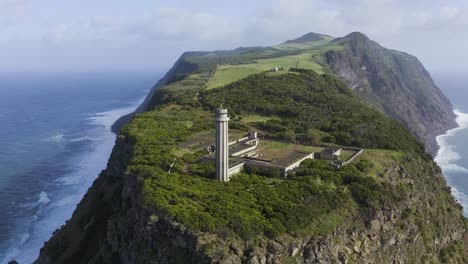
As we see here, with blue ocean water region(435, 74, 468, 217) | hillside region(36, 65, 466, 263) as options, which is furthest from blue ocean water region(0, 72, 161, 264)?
blue ocean water region(435, 74, 468, 217)

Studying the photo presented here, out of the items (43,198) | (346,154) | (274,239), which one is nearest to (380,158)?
(346,154)

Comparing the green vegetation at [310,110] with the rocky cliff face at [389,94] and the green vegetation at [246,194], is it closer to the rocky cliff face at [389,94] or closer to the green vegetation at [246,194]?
the green vegetation at [246,194]

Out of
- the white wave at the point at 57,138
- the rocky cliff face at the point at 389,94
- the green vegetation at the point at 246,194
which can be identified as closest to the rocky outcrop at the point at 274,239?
the green vegetation at the point at 246,194

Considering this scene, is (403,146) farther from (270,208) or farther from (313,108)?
(270,208)

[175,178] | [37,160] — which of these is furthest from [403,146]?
[37,160]

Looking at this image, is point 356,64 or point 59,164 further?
point 356,64

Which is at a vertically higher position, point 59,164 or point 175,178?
point 175,178
